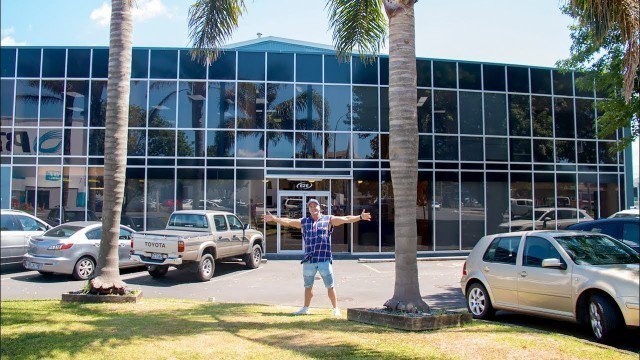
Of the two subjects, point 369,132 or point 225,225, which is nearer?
point 225,225

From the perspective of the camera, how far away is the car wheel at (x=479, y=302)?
30.7 ft

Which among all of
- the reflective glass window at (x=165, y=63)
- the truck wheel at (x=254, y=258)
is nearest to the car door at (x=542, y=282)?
the truck wheel at (x=254, y=258)

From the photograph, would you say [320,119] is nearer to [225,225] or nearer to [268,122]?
[268,122]

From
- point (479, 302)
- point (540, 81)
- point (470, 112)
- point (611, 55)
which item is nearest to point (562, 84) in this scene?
point (540, 81)

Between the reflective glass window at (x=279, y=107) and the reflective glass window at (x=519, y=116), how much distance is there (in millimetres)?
9553

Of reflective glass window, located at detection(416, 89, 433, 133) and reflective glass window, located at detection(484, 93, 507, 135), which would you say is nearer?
reflective glass window, located at detection(416, 89, 433, 133)

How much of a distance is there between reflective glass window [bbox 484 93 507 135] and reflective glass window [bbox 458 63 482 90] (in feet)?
2.15

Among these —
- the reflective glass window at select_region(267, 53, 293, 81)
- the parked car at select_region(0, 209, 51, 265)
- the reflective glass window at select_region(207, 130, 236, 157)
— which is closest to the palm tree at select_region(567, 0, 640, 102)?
the parked car at select_region(0, 209, 51, 265)

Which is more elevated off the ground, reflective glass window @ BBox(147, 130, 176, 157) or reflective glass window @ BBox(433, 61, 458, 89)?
reflective glass window @ BBox(433, 61, 458, 89)

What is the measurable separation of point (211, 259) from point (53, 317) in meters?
7.16

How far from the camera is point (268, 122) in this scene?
2091 centimetres

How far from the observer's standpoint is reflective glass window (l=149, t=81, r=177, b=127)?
2056cm

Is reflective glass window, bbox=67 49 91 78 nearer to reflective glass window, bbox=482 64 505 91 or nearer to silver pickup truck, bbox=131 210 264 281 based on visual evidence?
silver pickup truck, bbox=131 210 264 281

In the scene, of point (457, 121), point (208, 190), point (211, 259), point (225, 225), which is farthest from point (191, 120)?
point (457, 121)
